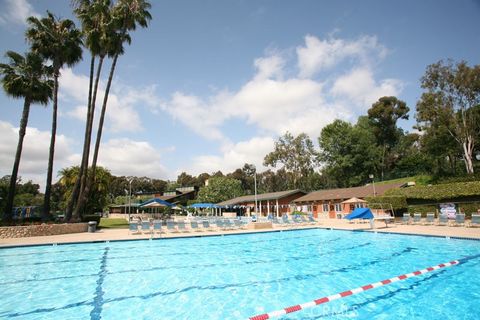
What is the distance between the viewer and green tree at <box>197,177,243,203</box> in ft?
201

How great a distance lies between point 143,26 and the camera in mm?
26516

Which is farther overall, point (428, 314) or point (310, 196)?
point (310, 196)

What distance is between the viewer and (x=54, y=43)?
23391 mm

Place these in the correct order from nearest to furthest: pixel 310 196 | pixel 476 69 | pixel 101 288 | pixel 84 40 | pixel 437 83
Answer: pixel 101 288 < pixel 84 40 < pixel 476 69 < pixel 437 83 < pixel 310 196

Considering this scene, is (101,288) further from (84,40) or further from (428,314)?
(84,40)

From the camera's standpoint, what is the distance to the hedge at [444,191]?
77.7 feet

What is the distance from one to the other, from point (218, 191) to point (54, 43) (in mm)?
42846

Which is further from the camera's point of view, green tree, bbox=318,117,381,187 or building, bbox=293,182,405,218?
green tree, bbox=318,117,381,187

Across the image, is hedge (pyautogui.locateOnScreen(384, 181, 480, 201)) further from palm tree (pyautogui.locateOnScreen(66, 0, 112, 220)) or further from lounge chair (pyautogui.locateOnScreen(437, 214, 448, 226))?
palm tree (pyautogui.locateOnScreen(66, 0, 112, 220))

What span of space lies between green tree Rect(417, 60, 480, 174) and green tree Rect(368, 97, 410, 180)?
2896 centimetres

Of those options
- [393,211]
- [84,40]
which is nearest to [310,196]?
[393,211]

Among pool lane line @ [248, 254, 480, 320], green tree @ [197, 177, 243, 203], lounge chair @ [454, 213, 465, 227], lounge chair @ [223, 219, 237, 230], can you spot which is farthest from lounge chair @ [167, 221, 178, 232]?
green tree @ [197, 177, 243, 203]

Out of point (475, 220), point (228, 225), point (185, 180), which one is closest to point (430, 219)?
point (475, 220)

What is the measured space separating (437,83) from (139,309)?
36531 mm
